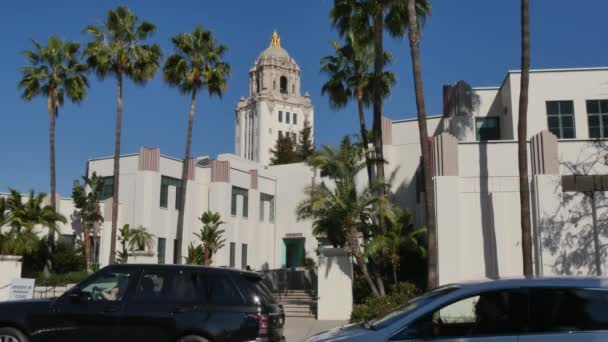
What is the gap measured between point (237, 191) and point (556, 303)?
32696mm

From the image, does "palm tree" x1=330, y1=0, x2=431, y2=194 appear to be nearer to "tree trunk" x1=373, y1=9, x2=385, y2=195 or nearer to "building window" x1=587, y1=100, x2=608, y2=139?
"tree trunk" x1=373, y1=9, x2=385, y2=195

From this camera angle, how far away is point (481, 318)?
19.6 ft

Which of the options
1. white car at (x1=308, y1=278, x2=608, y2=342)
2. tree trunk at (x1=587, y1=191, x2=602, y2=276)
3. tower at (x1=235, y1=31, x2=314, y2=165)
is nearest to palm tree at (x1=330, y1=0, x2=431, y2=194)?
tree trunk at (x1=587, y1=191, x2=602, y2=276)

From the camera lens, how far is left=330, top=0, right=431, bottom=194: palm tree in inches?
886

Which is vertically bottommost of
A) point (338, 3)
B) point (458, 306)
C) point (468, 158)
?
point (458, 306)

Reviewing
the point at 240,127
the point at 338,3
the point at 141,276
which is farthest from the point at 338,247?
the point at 240,127

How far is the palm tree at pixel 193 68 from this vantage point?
31.0m

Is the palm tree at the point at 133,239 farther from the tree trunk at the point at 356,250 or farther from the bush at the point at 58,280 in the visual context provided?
the tree trunk at the point at 356,250

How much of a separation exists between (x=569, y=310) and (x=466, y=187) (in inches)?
617

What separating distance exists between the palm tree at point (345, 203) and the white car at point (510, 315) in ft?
44.3

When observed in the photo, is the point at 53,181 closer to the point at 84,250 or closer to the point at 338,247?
the point at 84,250

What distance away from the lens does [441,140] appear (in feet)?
69.4

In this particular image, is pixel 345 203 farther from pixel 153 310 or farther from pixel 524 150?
pixel 153 310

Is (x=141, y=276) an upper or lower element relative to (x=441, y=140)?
lower
